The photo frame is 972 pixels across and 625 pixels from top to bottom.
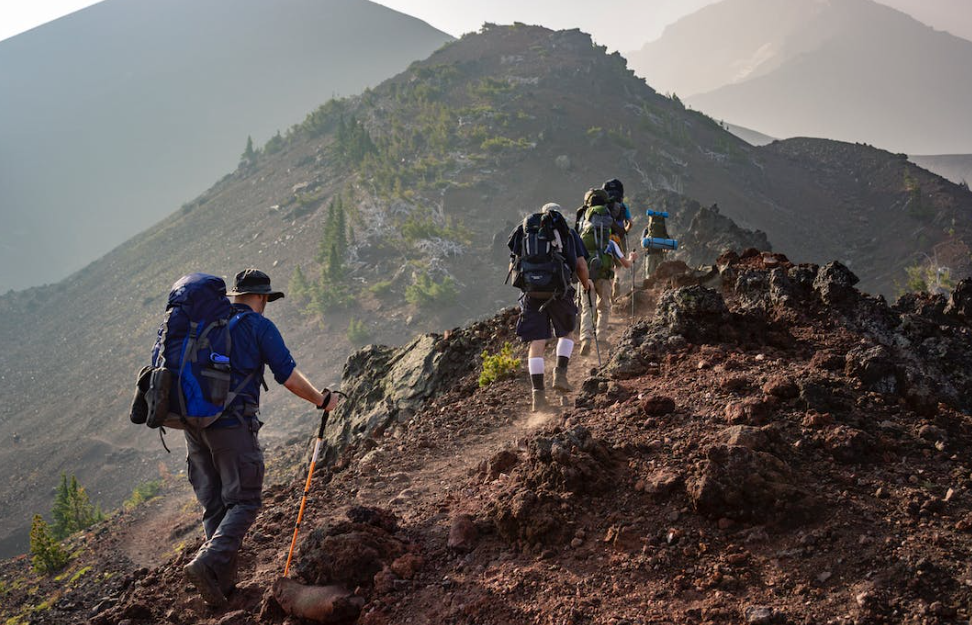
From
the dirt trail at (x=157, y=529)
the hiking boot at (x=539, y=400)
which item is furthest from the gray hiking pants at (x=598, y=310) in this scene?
the dirt trail at (x=157, y=529)

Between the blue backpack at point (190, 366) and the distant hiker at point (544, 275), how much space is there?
120 inches

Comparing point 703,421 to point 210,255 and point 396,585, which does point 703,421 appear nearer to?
point 396,585

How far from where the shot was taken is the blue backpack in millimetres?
3889

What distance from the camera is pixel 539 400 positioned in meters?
6.62

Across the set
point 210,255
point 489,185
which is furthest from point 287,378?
point 210,255

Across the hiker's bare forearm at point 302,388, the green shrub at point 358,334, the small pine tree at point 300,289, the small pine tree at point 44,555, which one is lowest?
the small pine tree at point 44,555

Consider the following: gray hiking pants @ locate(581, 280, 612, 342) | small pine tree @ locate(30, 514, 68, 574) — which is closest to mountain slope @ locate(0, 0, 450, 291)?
small pine tree @ locate(30, 514, 68, 574)

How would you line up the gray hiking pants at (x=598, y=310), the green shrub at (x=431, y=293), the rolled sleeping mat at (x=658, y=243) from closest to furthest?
the gray hiking pants at (x=598, y=310)
the rolled sleeping mat at (x=658, y=243)
the green shrub at (x=431, y=293)

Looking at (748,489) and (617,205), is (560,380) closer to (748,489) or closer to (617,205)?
(617,205)

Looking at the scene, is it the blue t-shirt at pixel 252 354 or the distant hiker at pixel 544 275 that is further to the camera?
the distant hiker at pixel 544 275

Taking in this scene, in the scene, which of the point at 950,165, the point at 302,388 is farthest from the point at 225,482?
the point at 950,165

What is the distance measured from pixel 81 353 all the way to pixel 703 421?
164 feet

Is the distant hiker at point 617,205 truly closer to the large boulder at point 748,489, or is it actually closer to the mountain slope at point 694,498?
the mountain slope at point 694,498

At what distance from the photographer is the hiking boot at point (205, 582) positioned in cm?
389
